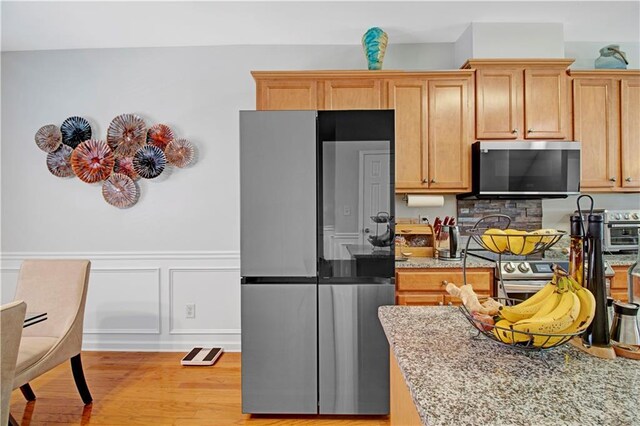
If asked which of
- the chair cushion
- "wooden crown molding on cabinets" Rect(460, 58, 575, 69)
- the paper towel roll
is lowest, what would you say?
the chair cushion

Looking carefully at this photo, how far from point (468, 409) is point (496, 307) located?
42cm

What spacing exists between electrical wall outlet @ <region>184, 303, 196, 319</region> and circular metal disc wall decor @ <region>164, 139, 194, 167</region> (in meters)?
1.24

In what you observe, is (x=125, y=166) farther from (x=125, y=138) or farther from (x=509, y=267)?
(x=509, y=267)

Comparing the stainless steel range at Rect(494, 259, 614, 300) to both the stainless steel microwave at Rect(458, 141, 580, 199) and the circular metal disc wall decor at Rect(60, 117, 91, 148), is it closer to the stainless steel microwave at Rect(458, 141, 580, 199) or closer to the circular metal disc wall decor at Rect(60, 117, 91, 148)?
the stainless steel microwave at Rect(458, 141, 580, 199)

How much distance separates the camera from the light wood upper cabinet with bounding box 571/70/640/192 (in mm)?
2691

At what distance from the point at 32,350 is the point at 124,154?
5.64 feet

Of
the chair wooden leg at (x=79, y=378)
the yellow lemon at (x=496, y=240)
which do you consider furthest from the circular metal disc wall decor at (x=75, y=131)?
the yellow lemon at (x=496, y=240)

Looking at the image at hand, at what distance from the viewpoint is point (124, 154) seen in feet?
10.1

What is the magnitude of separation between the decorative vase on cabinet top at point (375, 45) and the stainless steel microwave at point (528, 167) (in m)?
0.99

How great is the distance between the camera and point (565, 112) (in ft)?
8.79

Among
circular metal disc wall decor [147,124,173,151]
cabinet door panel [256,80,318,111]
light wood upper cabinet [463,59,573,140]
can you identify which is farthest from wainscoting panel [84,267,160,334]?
light wood upper cabinet [463,59,573,140]

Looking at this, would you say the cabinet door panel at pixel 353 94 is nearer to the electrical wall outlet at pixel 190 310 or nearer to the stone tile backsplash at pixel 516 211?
the stone tile backsplash at pixel 516 211

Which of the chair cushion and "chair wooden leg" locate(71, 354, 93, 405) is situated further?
"chair wooden leg" locate(71, 354, 93, 405)

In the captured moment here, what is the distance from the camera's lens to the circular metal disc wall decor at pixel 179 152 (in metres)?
3.07
